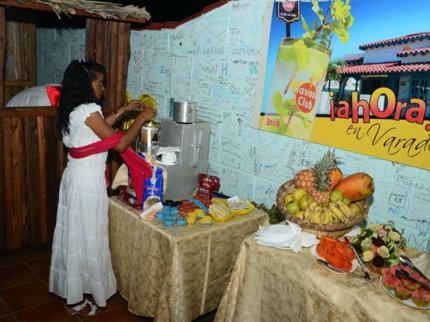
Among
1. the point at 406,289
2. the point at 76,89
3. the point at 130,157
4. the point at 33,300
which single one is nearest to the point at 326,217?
the point at 406,289

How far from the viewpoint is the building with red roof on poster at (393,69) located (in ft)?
9.21

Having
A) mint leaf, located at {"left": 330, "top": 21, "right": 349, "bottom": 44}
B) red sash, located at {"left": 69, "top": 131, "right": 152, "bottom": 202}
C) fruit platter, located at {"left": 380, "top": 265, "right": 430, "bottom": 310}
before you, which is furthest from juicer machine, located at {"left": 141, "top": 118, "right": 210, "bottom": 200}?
fruit platter, located at {"left": 380, "top": 265, "right": 430, "bottom": 310}

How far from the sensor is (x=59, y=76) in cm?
700

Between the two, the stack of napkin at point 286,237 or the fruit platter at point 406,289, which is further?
the stack of napkin at point 286,237

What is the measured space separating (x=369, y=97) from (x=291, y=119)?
76cm

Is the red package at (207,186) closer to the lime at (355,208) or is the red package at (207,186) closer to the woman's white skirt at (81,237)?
the woman's white skirt at (81,237)

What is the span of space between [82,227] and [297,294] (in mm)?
1992

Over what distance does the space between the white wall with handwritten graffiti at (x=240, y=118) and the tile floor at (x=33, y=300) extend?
1.56 metres

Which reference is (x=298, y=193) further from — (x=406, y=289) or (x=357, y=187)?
(x=406, y=289)

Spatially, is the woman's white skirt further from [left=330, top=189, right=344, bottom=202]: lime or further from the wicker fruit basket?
[left=330, top=189, right=344, bottom=202]: lime

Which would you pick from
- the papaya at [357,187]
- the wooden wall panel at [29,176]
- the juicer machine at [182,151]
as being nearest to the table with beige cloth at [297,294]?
the papaya at [357,187]

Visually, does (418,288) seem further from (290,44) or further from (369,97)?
(290,44)

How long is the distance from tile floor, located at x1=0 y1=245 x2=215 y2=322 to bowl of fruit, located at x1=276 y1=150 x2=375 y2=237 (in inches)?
60.2

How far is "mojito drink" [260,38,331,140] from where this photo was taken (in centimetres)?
341
